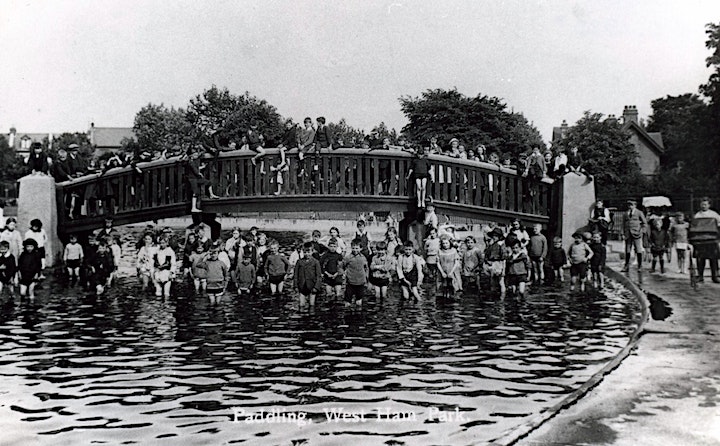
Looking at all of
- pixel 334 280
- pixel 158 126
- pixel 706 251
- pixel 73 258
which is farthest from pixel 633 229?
pixel 158 126

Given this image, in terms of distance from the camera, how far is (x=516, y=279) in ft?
55.7

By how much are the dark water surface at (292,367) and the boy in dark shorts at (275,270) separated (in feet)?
3.93

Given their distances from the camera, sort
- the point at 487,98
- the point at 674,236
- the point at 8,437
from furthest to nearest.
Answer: the point at 487,98
the point at 674,236
the point at 8,437

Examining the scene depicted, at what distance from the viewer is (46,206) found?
21797 millimetres

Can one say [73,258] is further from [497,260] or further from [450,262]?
[497,260]

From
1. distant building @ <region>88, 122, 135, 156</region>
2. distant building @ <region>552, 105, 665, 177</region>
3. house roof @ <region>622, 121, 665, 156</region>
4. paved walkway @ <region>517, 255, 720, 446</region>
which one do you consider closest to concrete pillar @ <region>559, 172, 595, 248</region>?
paved walkway @ <region>517, 255, 720, 446</region>

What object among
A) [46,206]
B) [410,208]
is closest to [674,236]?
[410,208]

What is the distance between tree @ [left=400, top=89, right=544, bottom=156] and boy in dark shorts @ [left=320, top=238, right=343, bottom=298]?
30.0m

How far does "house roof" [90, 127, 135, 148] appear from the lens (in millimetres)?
122338

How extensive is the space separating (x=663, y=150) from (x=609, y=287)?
50.2 meters

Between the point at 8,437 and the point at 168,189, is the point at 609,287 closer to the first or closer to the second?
the point at 168,189

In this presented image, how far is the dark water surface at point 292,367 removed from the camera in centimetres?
757

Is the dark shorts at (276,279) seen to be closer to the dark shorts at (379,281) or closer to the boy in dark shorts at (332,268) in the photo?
the boy in dark shorts at (332,268)

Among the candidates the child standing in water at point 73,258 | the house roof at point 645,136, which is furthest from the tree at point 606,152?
the child standing in water at point 73,258
